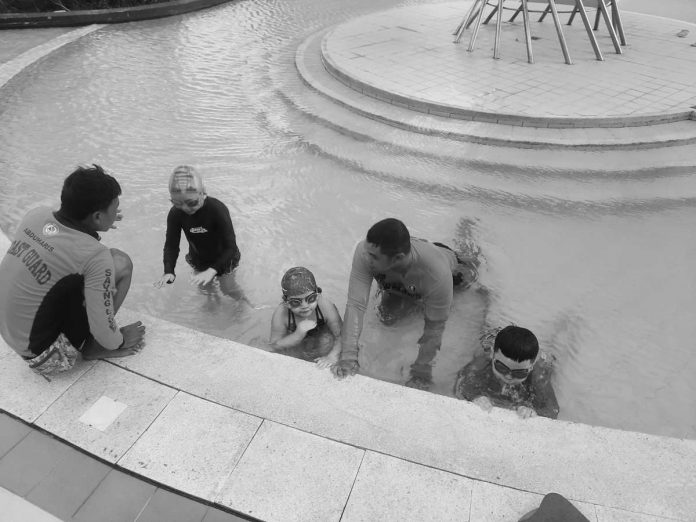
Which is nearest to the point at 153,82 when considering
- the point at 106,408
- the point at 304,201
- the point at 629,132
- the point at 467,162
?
the point at 304,201

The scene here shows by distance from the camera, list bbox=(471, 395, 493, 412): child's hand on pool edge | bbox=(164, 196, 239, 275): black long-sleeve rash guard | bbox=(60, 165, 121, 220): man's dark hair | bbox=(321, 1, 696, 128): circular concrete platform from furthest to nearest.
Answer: bbox=(321, 1, 696, 128): circular concrete platform < bbox=(164, 196, 239, 275): black long-sleeve rash guard < bbox=(471, 395, 493, 412): child's hand on pool edge < bbox=(60, 165, 121, 220): man's dark hair

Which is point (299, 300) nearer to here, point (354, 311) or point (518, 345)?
point (354, 311)

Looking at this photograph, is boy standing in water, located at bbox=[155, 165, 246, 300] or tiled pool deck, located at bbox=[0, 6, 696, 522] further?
boy standing in water, located at bbox=[155, 165, 246, 300]

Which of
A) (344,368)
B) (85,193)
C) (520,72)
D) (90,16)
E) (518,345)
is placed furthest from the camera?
(90,16)

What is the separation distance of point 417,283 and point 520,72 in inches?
252

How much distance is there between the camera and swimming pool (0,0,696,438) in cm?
393

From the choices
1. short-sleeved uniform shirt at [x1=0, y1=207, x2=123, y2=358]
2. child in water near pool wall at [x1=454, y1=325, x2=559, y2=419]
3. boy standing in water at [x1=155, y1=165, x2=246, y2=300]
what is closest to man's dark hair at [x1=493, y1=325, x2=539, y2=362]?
child in water near pool wall at [x1=454, y1=325, x2=559, y2=419]

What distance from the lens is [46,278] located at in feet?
9.04

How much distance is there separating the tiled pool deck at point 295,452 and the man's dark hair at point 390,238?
3.04ft

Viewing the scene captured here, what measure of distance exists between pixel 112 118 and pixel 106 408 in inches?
226

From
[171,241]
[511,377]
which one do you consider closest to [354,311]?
[511,377]

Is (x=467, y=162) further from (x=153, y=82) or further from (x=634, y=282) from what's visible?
(x=153, y=82)

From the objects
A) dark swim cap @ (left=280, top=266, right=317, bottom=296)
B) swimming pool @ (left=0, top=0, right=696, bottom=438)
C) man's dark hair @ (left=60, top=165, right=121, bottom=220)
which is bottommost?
swimming pool @ (left=0, top=0, right=696, bottom=438)

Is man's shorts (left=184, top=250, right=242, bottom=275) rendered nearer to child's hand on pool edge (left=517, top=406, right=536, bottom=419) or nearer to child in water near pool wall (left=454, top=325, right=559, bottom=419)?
child in water near pool wall (left=454, top=325, right=559, bottom=419)
